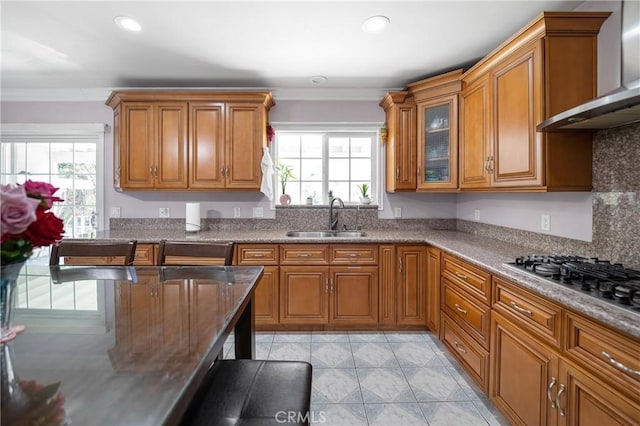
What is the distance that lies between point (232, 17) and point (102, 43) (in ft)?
3.90

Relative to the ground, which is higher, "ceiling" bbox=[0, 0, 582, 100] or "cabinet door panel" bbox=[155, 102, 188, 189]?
"ceiling" bbox=[0, 0, 582, 100]

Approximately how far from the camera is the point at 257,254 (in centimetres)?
280

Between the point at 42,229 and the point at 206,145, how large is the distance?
2.35m

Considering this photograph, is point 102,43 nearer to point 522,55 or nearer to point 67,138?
point 67,138

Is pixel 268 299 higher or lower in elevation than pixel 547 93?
lower

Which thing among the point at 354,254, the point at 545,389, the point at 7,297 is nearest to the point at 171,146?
the point at 354,254

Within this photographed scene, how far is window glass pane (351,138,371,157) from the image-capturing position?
3.57 meters

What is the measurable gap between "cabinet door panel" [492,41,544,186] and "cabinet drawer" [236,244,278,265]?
1.88m

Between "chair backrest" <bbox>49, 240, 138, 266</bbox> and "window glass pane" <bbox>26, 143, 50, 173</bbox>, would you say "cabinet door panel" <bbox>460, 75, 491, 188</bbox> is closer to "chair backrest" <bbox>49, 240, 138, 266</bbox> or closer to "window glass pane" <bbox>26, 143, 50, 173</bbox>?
"chair backrest" <bbox>49, 240, 138, 266</bbox>

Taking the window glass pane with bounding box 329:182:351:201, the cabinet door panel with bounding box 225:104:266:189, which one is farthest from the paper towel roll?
the window glass pane with bounding box 329:182:351:201

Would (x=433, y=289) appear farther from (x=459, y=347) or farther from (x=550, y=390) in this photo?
(x=550, y=390)

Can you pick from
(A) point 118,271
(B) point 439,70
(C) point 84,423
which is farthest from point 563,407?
(B) point 439,70
